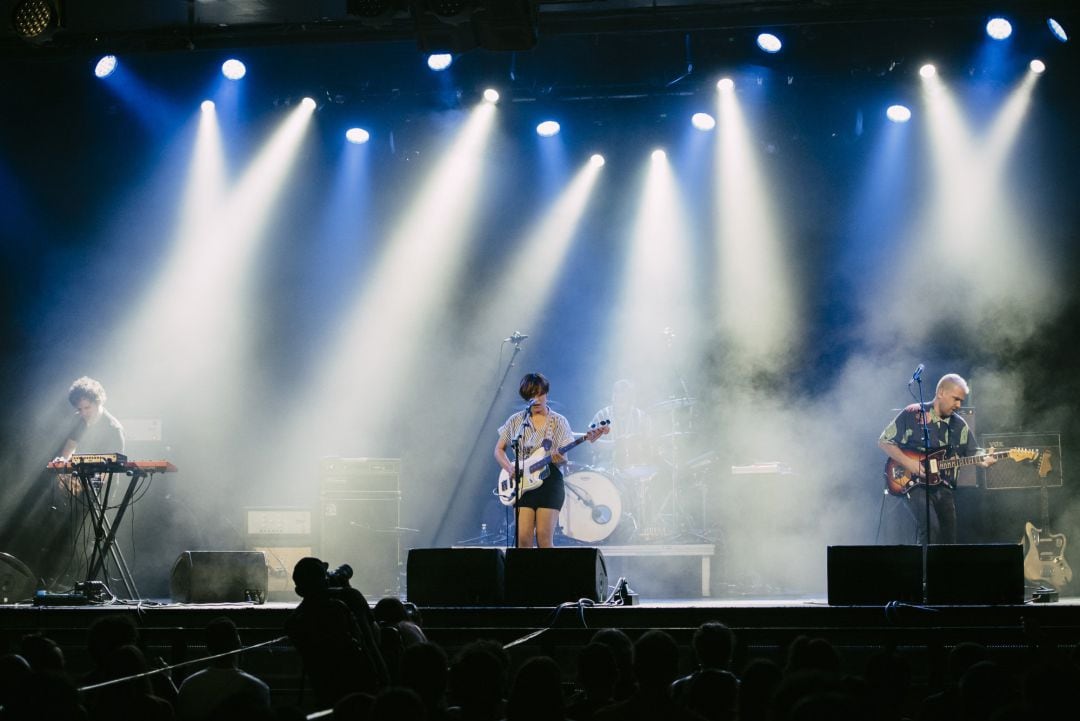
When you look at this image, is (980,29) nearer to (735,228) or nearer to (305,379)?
(735,228)

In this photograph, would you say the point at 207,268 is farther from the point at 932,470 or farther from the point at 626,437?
the point at 932,470

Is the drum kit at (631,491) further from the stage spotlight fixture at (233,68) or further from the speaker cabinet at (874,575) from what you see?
the stage spotlight fixture at (233,68)

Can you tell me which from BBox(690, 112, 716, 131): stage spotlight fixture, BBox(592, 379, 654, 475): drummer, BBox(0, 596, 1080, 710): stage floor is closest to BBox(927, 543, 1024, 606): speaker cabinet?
BBox(0, 596, 1080, 710): stage floor

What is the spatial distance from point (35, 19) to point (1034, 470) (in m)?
9.45

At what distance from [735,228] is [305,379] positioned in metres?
5.32

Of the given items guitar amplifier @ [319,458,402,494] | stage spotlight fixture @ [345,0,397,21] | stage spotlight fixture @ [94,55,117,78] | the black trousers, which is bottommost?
the black trousers

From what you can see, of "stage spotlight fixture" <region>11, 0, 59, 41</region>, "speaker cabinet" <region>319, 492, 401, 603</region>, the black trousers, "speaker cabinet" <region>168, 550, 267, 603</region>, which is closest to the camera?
"speaker cabinet" <region>168, 550, 267, 603</region>

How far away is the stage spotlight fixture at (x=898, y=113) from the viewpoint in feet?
37.9

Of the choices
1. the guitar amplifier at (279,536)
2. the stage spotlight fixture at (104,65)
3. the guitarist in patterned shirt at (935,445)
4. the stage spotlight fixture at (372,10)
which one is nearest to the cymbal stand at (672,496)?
the guitarist in patterned shirt at (935,445)

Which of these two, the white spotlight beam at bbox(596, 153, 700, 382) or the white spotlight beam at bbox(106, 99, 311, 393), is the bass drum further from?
the white spotlight beam at bbox(106, 99, 311, 393)

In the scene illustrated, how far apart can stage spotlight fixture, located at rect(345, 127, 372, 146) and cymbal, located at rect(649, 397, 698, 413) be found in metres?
4.50

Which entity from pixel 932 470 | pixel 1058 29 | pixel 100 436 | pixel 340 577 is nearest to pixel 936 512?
pixel 932 470

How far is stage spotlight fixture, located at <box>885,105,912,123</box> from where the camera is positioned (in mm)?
11562

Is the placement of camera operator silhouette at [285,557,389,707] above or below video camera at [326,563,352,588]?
below
